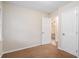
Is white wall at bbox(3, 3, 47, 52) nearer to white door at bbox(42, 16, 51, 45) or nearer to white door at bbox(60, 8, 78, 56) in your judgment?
white door at bbox(42, 16, 51, 45)

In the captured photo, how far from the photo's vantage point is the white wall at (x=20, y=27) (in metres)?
3.99

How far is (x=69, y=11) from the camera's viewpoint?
4.03m

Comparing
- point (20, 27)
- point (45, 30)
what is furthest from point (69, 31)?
point (20, 27)

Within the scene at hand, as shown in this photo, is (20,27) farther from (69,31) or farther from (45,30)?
(69,31)

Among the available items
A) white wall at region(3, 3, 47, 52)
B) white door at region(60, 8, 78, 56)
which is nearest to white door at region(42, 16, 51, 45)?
white wall at region(3, 3, 47, 52)

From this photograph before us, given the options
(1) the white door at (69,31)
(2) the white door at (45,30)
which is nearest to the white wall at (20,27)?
(2) the white door at (45,30)

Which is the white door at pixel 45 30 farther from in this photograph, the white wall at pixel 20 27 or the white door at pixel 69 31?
the white door at pixel 69 31

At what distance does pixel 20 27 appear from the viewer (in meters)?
4.61

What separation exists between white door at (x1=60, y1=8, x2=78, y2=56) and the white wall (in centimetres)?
178

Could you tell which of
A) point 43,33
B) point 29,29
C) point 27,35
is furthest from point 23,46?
point 43,33

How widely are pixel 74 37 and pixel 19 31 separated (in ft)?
9.19

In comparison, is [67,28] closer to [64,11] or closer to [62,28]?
[62,28]

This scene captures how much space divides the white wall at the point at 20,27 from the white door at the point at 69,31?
5.82 ft

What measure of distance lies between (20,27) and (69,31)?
258cm
